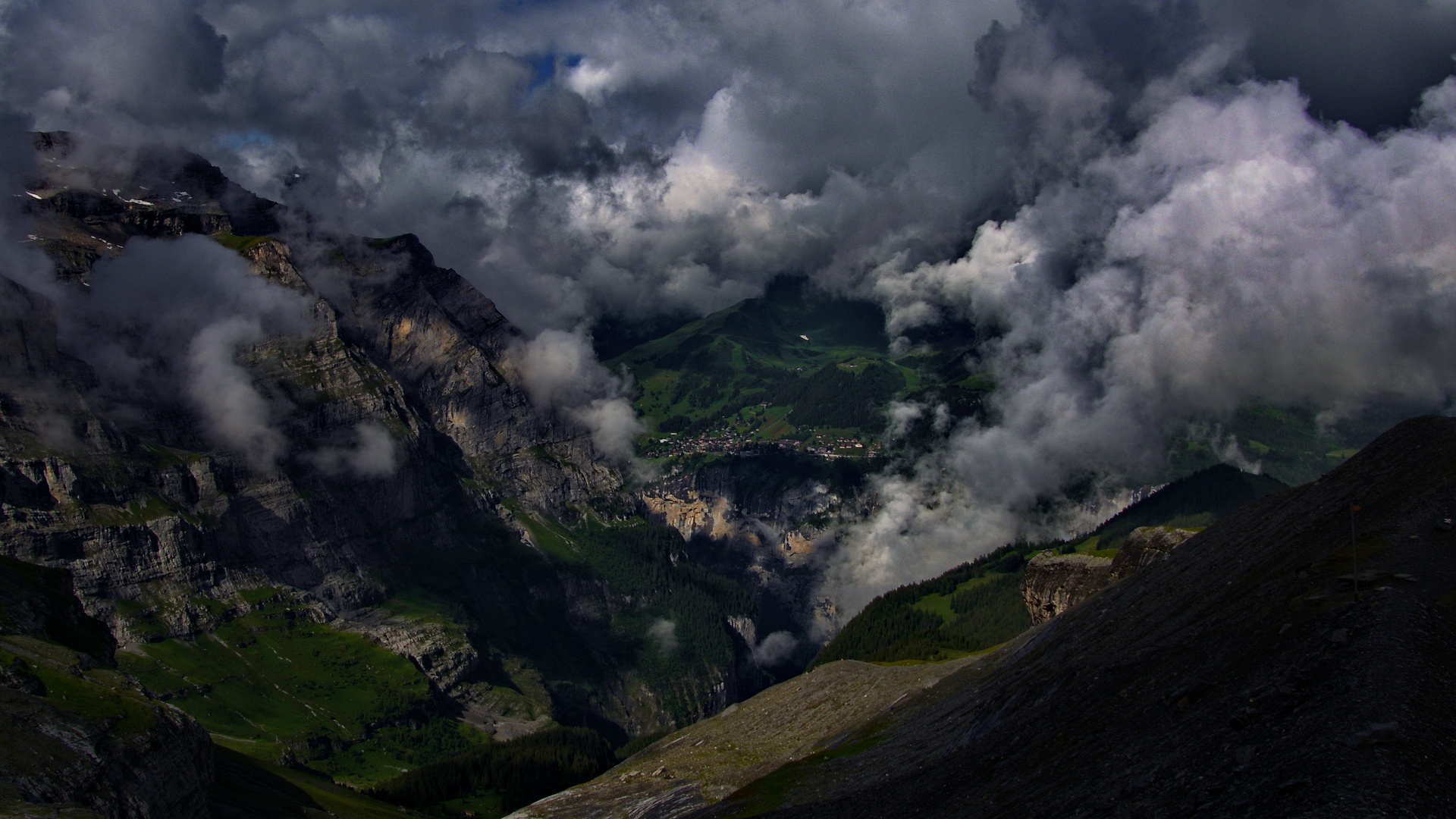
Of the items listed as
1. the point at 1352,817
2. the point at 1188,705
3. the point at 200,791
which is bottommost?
the point at 1352,817

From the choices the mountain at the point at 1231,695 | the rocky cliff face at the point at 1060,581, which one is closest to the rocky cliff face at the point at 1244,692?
the mountain at the point at 1231,695

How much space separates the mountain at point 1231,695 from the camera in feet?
95.6

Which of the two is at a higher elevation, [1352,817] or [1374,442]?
[1374,442]

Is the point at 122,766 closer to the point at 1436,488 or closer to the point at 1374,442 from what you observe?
the point at 1436,488

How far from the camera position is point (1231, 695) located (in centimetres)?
3681

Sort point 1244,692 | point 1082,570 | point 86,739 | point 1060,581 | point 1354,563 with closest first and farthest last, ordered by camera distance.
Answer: point 1244,692 < point 1354,563 < point 86,739 < point 1082,570 < point 1060,581

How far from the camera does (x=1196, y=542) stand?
3014 inches

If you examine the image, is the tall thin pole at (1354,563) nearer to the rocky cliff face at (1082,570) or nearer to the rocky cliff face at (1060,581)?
the rocky cliff face at (1082,570)

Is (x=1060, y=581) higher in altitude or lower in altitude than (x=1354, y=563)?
→ higher

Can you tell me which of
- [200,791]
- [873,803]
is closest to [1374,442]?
[873,803]

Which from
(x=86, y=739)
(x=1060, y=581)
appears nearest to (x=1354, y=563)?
(x=1060, y=581)

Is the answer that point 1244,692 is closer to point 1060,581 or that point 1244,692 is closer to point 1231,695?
point 1231,695

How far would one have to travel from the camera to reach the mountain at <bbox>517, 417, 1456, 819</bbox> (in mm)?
29125

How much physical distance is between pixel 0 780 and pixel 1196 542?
96572mm
